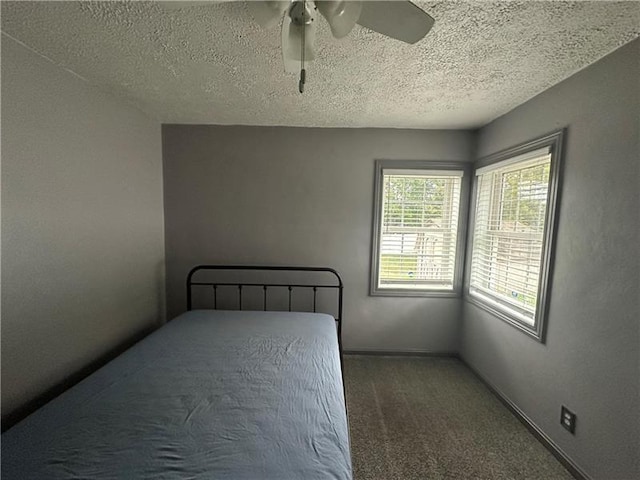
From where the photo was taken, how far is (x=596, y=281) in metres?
1.39

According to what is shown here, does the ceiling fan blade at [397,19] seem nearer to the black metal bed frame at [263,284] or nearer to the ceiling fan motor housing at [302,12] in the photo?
the ceiling fan motor housing at [302,12]

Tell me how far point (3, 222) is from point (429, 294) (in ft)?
9.97

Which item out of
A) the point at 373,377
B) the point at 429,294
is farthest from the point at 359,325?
the point at 429,294

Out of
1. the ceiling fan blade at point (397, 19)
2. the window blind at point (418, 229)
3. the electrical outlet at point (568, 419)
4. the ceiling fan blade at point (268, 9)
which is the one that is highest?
the ceiling fan blade at point (268, 9)

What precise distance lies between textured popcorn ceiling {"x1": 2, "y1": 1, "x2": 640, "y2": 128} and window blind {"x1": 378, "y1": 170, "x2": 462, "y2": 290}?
0.67 metres

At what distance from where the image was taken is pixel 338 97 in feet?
6.33

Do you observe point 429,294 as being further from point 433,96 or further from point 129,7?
point 129,7

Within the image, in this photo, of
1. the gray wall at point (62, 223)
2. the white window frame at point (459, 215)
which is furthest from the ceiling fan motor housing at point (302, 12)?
the white window frame at point (459, 215)

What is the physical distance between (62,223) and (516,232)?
9.99 ft

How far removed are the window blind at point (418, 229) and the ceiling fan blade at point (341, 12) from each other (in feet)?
5.85

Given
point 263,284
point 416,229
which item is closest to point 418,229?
point 416,229

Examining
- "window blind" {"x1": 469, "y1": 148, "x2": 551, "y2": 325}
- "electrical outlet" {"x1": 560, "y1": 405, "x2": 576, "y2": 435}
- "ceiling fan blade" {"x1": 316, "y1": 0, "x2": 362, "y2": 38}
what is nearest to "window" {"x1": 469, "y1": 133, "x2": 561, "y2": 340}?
"window blind" {"x1": 469, "y1": 148, "x2": 551, "y2": 325}

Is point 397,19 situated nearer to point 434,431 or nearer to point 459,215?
point 459,215

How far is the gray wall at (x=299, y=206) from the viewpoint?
2588 millimetres
